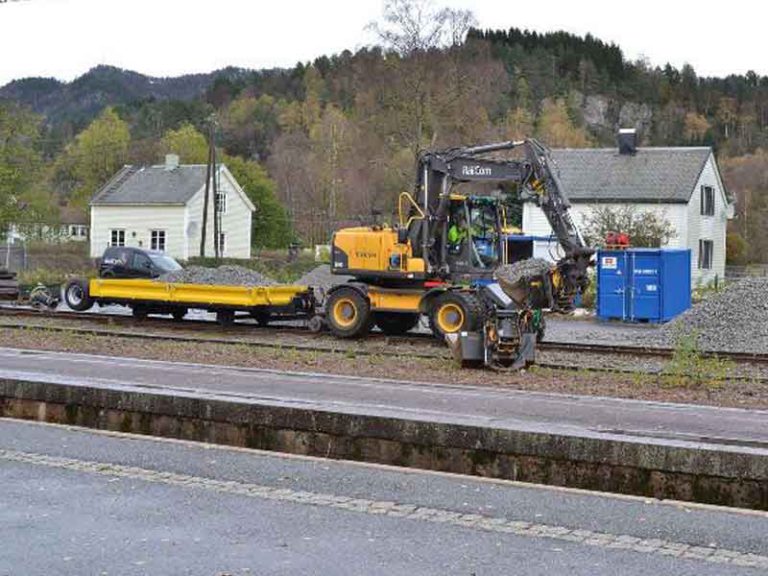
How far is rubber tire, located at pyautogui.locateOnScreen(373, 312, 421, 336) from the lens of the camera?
75.6 ft

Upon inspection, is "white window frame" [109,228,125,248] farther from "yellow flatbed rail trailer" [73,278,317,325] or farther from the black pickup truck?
"yellow flatbed rail trailer" [73,278,317,325]

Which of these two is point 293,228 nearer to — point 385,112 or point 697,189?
point 385,112

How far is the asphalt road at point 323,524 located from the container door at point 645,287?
22715 mm

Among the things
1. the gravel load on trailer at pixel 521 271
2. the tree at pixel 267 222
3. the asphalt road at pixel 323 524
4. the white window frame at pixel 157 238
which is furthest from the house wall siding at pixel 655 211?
the asphalt road at pixel 323 524

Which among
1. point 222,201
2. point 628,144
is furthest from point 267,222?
point 628,144

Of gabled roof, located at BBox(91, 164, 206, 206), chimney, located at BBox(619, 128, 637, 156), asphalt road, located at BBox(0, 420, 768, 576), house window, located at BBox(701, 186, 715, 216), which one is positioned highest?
chimney, located at BBox(619, 128, 637, 156)

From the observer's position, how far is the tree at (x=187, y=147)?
102312 millimetres

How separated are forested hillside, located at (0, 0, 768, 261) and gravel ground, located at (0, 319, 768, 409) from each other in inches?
467

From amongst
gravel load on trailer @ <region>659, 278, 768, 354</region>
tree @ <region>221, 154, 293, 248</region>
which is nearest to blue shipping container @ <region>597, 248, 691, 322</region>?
gravel load on trailer @ <region>659, 278, 768, 354</region>

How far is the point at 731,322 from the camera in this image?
78.8ft

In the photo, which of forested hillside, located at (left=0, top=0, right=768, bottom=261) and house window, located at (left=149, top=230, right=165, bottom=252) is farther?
house window, located at (left=149, top=230, right=165, bottom=252)

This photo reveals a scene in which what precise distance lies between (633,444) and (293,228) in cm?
7690

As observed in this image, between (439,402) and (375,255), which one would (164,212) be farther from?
(439,402)

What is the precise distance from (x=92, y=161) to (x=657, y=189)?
208 feet
